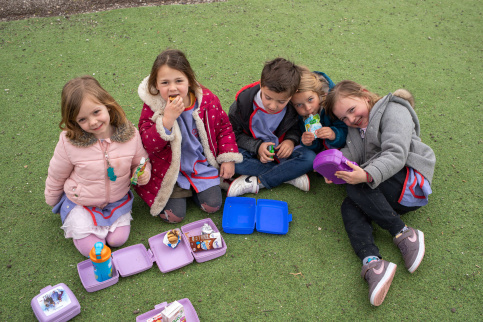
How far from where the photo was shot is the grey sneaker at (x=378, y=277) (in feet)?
6.70

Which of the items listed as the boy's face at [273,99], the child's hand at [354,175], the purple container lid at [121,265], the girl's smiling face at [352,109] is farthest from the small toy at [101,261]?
the girl's smiling face at [352,109]

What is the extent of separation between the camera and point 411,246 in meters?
2.27

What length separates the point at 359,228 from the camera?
240 cm

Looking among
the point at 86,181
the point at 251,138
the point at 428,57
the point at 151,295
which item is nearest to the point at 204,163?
the point at 251,138

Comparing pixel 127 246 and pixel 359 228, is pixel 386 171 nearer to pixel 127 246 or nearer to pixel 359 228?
pixel 359 228

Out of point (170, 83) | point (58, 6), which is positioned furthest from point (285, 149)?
point (58, 6)

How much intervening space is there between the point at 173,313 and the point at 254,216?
3.16ft

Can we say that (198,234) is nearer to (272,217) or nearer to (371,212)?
(272,217)

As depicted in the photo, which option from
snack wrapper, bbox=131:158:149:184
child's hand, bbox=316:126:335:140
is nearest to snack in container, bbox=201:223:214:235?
snack wrapper, bbox=131:158:149:184

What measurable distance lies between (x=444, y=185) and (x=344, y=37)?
236 cm

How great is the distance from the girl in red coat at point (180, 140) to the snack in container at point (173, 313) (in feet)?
2.49

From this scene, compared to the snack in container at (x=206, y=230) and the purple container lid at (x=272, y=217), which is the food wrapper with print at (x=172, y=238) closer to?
the snack in container at (x=206, y=230)

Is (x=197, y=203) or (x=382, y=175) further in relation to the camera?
(x=197, y=203)

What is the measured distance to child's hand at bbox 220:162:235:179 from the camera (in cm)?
269
